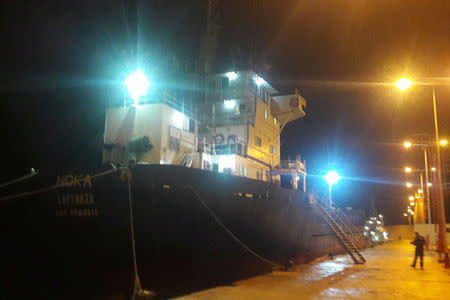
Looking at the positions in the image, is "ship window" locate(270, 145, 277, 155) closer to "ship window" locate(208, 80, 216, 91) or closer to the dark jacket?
"ship window" locate(208, 80, 216, 91)

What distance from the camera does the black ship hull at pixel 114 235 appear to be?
7.85 metres

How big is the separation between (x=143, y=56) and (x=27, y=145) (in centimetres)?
646

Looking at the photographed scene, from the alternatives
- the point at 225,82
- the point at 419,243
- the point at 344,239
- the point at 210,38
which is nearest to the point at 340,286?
the point at 419,243

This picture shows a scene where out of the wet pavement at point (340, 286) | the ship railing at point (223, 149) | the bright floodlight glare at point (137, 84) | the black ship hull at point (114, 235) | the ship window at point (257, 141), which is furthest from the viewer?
the ship window at point (257, 141)

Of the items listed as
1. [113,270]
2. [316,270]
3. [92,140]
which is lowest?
[316,270]

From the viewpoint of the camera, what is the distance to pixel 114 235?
27.2 ft

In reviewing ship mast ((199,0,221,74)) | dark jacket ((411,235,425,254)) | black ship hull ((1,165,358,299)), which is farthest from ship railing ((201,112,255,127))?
dark jacket ((411,235,425,254))

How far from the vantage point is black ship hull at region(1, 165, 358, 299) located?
25.7 feet

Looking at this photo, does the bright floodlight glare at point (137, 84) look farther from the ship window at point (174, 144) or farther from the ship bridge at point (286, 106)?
the ship bridge at point (286, 106)

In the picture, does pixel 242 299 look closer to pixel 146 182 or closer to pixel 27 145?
pixel 146 182

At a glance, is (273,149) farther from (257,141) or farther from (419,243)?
(419,243)

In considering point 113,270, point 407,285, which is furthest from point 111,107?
point 407,285

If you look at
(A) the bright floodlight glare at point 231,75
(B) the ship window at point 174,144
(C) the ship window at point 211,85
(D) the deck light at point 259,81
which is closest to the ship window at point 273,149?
(D) the deck light at point 259,81

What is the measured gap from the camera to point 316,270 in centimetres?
1309
